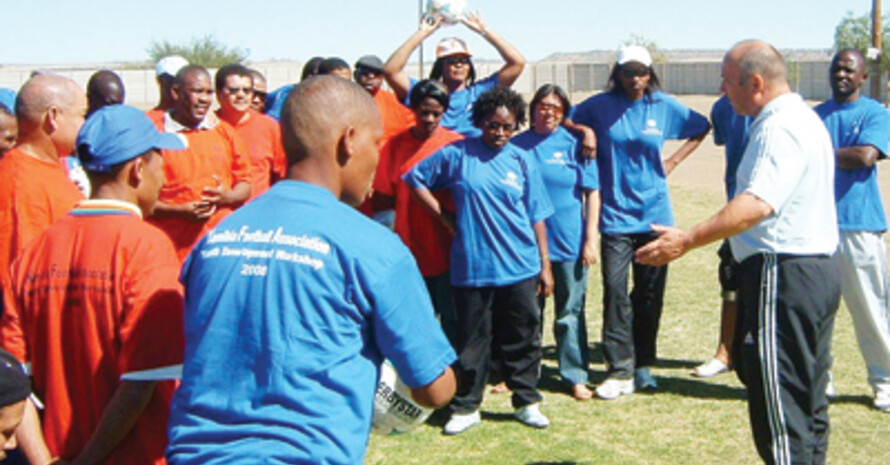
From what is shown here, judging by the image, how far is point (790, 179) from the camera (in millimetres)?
4875

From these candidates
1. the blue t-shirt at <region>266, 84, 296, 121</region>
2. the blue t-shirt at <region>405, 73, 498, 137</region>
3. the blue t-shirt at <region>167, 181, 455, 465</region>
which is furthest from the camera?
the blue t-shirt at <region>266, 84, 296, 121</region>

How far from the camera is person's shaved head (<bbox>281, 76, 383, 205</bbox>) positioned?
301 centimetres

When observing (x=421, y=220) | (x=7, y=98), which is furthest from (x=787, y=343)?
(x=7, y=98)

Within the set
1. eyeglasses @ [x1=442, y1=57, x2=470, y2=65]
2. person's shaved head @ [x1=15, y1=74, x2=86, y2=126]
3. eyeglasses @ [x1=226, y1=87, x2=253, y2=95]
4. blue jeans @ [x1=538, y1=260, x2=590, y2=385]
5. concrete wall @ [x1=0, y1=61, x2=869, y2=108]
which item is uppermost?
person's shaved head @ [x1=15, y1=74, x2=86, y2=126]

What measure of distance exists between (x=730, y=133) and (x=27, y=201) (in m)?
5.04

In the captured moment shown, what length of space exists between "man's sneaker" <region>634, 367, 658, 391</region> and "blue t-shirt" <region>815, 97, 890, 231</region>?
1.71 meters

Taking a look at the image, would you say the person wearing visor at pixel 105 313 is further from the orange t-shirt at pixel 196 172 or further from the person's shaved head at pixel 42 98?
the orange t-shirt at pixel 196 172

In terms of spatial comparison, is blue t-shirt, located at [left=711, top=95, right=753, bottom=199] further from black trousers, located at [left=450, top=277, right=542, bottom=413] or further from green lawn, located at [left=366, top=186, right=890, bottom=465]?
black trousers, located at [left=450, top=277, right=542, bottom=413]

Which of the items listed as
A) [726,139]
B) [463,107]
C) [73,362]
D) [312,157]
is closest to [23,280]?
[73,362]

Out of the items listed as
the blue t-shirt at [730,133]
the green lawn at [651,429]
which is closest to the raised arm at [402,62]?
the blue t-shirt at [730,133]

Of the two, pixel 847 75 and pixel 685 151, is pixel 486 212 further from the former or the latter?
pixel 847 75

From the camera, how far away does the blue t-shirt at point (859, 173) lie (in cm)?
716

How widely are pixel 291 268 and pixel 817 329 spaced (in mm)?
3208

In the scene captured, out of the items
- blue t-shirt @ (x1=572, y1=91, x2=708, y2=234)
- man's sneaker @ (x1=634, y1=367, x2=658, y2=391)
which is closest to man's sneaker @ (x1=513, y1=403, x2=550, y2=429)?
man's sneaker @ (x1=634, y1=367, x2=658, y2=391)
